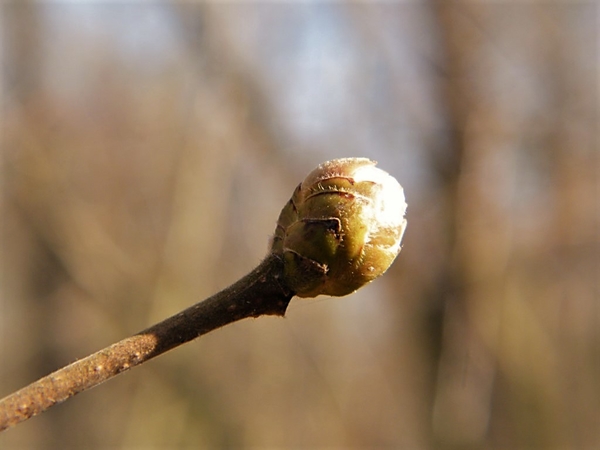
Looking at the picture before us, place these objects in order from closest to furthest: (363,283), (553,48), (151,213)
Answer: (363,283) → (553,48) → (151,213)

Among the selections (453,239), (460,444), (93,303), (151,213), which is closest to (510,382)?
(460,444)

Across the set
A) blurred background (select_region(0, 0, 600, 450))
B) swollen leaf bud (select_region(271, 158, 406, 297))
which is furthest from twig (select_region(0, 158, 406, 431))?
blurred background (select_region(0, 0, 600, 450))

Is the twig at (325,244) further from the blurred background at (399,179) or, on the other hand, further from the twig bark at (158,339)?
the blurred background at (399,179)

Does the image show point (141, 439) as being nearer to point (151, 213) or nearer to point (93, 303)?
point (93, 303)

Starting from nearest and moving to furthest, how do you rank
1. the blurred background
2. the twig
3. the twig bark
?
the twig bark → the twig → the blurred background

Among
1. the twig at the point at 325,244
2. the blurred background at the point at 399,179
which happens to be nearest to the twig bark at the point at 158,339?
the twig at the point at 325,244

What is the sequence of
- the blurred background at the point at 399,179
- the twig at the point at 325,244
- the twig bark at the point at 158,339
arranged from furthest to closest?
the blurred background at the point at 399,179 → the twig at the point at 325,244 → the twig bark at the point at 158,339

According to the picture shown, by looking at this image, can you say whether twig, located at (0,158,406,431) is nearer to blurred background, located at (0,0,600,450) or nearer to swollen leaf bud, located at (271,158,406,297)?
swollen leaf bud, located at (271,158,406,297)
